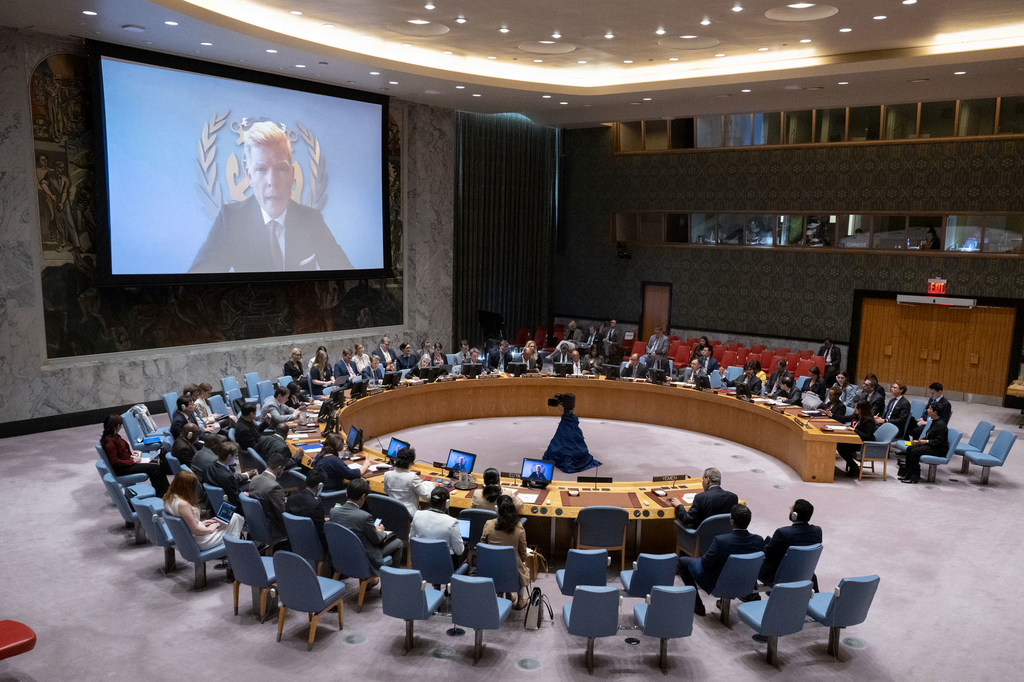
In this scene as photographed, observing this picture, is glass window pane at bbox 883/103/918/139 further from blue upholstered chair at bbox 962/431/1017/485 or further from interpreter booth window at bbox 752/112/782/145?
blue upholstered chair at bbox 962/431/1017/485

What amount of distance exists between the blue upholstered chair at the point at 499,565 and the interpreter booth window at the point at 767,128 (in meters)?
14.1

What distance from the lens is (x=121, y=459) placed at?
809 centimetres

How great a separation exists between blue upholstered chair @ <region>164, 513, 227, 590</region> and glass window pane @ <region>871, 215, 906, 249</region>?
48.2 feet

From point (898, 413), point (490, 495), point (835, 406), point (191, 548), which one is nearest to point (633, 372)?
point (835, 406)

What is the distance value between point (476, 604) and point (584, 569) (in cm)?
96

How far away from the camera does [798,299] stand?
1731 cm

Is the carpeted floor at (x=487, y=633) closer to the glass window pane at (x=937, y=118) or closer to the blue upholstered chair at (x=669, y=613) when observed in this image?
the blue upholstered chair at (x=669, y=613)

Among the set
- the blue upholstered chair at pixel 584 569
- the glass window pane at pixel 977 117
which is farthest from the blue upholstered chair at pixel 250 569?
the glass window pane at pixel 977 117

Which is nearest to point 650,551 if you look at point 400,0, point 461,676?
point 461,676

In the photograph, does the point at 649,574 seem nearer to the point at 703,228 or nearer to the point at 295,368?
the point at 295,368

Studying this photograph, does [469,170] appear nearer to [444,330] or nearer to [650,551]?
[444,330]

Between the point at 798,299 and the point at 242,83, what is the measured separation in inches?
483

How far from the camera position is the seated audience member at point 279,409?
9.41 meters

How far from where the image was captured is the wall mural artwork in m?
11.1
